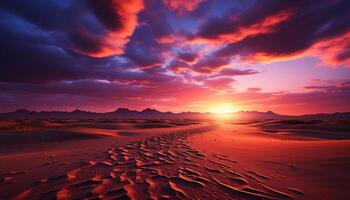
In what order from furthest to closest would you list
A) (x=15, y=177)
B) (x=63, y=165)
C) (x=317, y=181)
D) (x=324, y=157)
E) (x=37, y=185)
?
(x=324, y=157)
(x=63, y=165)
(x=15, y=177)
(x=317, y=181)
(x=37, y=185)

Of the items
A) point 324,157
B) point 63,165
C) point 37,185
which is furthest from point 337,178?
point 63,165

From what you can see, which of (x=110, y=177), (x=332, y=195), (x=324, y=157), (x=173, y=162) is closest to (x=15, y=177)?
(x=110, y=177)

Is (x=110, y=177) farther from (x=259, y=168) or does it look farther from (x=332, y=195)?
(x=332, y=195)

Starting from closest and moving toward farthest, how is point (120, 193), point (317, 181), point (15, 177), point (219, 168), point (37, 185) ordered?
point (120, 193)
point (37, 185)
point (317, 181)
point (15, 177)
point (219, 168)

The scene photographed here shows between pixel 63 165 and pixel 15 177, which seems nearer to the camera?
pixel 15 177

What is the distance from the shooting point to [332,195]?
3.10 metres

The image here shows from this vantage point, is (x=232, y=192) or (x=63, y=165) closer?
(x=232, y=192)

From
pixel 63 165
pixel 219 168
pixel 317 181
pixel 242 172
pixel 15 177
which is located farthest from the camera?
pixel 63 165

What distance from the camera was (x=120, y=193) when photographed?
304 centimetres

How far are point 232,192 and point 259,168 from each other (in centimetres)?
204

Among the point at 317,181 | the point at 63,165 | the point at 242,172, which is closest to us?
the point at 317,181

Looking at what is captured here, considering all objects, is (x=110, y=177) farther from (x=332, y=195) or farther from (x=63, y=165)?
(x=332, y=195)

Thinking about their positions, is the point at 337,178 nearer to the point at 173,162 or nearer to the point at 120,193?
the point at 173,162

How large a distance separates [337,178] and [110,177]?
16.6 feet
